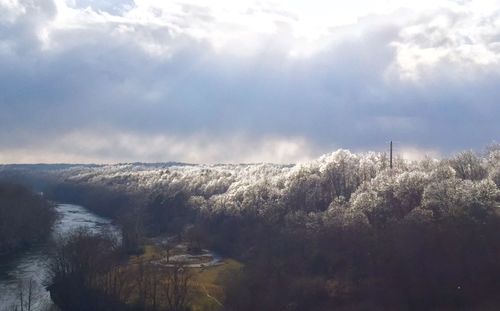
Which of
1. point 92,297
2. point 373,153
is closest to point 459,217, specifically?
point 92,297

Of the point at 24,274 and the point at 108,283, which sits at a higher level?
the point at 108,283

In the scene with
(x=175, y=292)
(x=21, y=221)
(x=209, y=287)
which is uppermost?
(x=21, y=221)

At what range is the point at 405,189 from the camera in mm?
50281

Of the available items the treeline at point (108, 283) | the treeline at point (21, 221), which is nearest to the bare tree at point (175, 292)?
the treeline at point (108, 283)

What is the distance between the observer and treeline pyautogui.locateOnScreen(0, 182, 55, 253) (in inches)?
2712

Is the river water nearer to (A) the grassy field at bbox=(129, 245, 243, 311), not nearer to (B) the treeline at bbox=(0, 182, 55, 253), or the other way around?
(B) the treeline at bbox=(0, 182, 55, 253)

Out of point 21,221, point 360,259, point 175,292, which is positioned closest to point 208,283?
point 175,292

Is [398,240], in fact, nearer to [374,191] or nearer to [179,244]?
[374,191]

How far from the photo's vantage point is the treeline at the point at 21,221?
68.9m

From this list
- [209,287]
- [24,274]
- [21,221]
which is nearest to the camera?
[209,287]

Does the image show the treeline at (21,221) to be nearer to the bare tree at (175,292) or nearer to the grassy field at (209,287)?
the grassy field at (209,287)

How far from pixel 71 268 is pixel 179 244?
26.3m

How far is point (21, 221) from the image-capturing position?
7381 cm

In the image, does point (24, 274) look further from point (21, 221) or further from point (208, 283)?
point (21, 221)
